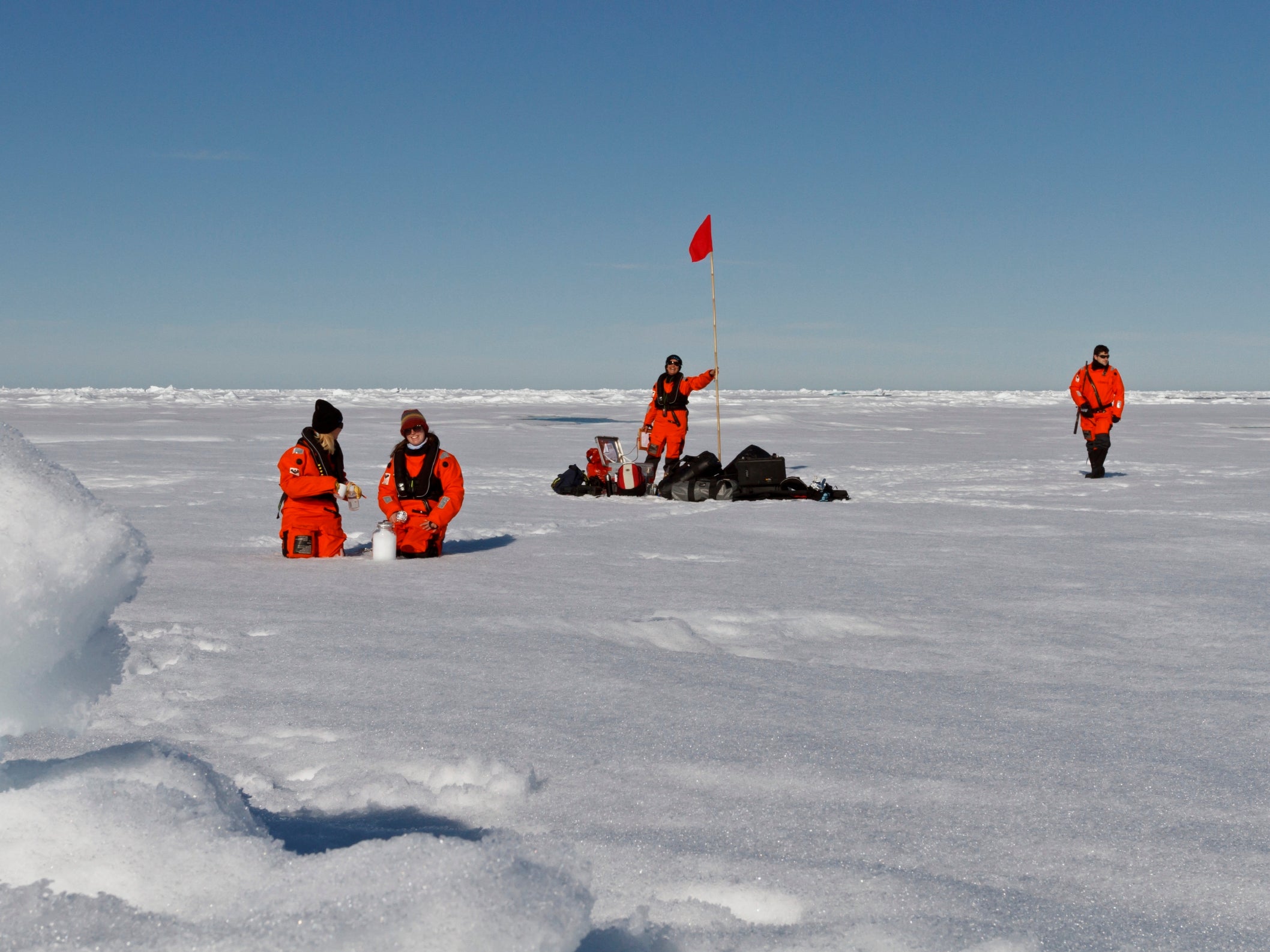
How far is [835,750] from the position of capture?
2857mm

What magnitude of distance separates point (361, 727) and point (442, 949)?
157 cm

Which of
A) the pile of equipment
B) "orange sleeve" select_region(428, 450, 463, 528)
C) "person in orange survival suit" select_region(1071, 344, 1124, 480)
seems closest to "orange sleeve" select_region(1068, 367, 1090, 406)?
"person in orange survival suit" select_region(1071, 344, 1124, 480)

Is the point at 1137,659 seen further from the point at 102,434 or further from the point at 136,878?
the point at 102,434

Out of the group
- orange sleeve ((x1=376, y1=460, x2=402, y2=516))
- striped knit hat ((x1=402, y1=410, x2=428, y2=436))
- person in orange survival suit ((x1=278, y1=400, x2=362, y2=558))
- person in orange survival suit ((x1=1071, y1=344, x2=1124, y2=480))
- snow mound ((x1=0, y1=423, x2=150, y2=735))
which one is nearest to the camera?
snow mound ((x1=0, y1=423, x2=150, y2=735))

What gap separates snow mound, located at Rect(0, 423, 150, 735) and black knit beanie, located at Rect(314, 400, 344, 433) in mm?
4654

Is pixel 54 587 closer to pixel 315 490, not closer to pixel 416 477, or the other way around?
pixel 315 490

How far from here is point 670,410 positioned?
12578mm

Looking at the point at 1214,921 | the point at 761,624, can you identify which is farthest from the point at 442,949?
the point at 761,624

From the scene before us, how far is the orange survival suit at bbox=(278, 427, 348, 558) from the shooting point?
6.34 meters

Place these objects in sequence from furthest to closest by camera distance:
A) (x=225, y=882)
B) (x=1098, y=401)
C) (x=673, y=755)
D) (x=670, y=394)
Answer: (x=1098, y=401)
(x=670, y=394)
(x=673, y=755)
(x=225, y=882)

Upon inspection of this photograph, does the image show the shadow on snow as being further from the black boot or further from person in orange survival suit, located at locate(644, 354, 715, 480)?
the black boot

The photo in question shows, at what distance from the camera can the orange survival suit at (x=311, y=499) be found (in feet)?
20.8

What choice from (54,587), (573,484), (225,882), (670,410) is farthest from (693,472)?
(54,587)

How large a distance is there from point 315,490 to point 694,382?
6838 millimetres
